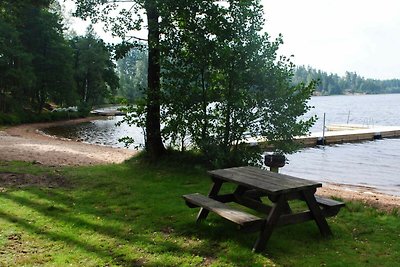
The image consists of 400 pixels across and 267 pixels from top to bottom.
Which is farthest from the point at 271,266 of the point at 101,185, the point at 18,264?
the point at 101,185

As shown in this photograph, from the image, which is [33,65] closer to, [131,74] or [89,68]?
[89,68]

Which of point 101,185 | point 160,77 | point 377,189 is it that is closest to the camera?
point 101,185

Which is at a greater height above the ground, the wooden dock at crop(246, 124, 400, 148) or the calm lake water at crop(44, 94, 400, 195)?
the wooden dock at crop(246, 124, 400, 148)

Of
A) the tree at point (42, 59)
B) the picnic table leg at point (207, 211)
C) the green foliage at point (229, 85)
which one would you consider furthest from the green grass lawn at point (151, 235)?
the tree at point (42, 59)

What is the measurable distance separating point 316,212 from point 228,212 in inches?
50.8

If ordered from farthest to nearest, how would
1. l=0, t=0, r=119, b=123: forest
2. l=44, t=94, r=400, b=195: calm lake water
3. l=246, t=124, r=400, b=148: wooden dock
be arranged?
l=0, t=0, r=119, b=123: forest
l=246, t=124, r=400, b=148: wooden dock
l=44, t=94, r=400, b=195: calm lake water

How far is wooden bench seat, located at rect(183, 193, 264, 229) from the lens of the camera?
4.61 metres

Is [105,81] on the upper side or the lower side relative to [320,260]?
upper

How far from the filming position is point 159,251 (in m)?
4.91

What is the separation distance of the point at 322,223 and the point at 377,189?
10.7 metres

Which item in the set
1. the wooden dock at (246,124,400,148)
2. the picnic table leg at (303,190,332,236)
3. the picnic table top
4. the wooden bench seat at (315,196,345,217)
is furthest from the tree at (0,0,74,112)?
the picnic table leg at (303,190,332,236)

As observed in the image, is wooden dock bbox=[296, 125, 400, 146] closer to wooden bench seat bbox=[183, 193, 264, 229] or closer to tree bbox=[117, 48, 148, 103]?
tree bbox=[117, 48, 148, 103]

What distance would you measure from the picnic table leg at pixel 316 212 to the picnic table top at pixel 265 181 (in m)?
0.13

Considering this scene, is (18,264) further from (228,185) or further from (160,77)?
(160,77)
